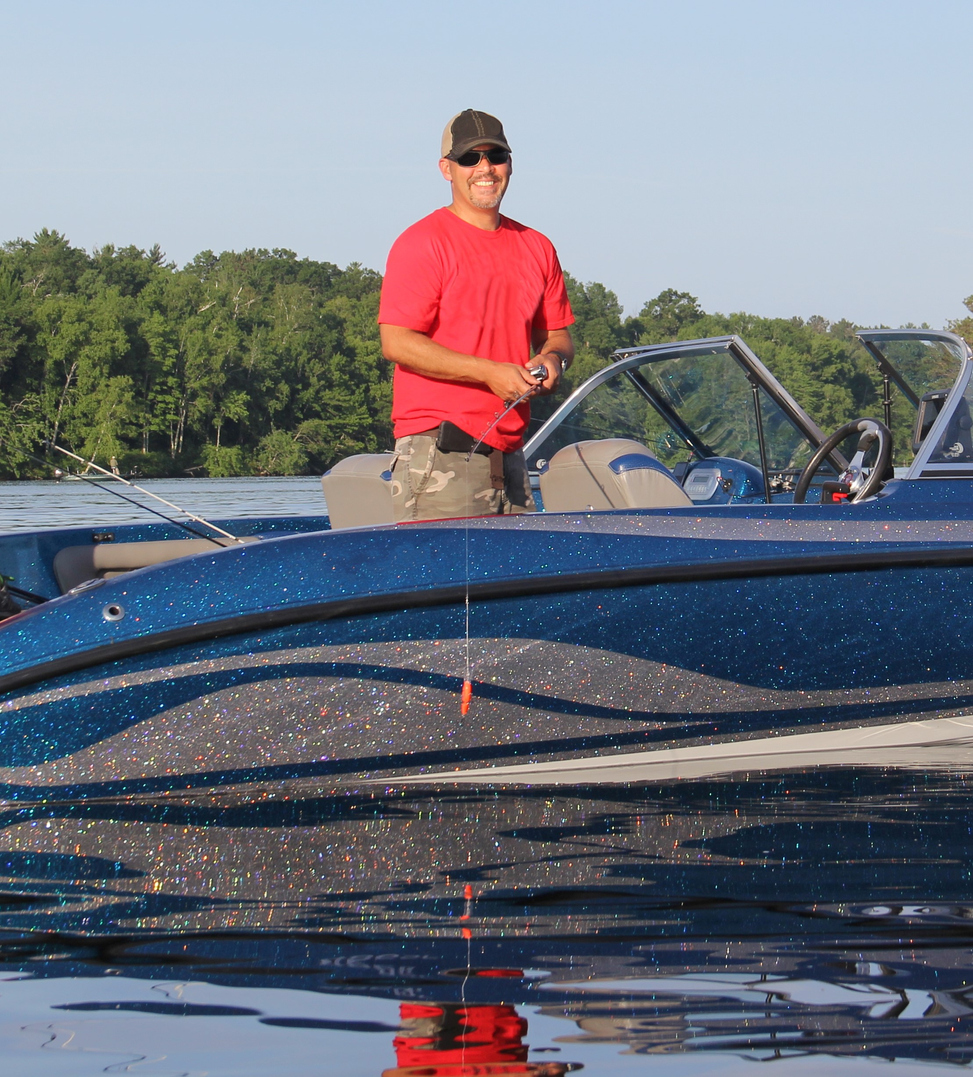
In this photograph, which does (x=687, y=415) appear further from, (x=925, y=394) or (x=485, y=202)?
(x=485, y=202)

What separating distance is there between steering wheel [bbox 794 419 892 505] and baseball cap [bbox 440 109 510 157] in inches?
46.6

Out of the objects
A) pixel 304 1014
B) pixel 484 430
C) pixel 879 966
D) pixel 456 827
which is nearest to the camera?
pixel 304 1014

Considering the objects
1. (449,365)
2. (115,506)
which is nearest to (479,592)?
(449,365)

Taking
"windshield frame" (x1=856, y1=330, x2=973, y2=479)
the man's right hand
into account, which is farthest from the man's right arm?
"windshield frame" (x1=856, y1=330, x2=973, y2=479)

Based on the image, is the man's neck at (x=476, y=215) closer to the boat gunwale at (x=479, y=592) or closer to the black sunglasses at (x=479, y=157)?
the black sunglasses at (x=479, y=157)

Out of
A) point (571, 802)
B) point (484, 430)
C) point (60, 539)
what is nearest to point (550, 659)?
point (571, 802)

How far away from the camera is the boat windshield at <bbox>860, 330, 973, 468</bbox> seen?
141 inches

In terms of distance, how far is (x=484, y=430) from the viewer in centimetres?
321

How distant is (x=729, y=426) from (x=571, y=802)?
2.07 metres

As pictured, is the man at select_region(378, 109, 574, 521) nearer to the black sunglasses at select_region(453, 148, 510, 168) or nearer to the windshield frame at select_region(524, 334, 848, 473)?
the black sunglasses at select_region(453, 148, 510, 168)

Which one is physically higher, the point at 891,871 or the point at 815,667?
the point at 815,667

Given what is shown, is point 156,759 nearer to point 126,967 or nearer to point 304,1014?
point 126,967

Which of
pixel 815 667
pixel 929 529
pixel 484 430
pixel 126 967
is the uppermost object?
pixel 484 430

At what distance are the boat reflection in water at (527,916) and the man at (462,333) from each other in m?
0.77
